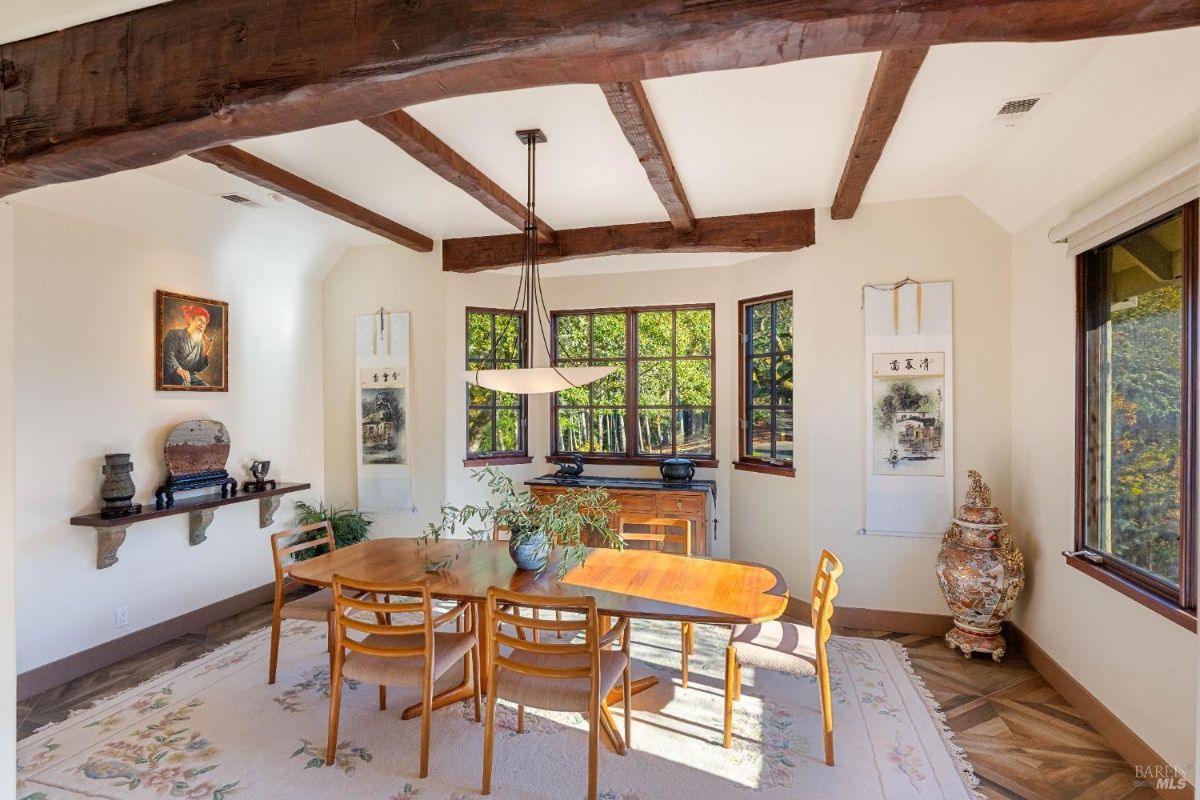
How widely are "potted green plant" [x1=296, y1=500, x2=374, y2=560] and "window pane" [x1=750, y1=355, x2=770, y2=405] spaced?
3257 millimetres

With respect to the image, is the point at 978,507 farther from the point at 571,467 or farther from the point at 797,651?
the point at 571,467

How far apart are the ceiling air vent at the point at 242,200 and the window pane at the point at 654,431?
3171mm

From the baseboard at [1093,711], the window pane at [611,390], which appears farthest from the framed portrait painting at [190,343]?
the baseboard at [1093,711]

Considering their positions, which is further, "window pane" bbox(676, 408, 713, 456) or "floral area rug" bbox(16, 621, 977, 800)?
"window pane" bbox(676, 408, 713, 456)

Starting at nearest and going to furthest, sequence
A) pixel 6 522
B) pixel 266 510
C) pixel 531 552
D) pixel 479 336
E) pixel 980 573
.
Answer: pixel 6 522, pixel 531 552, pixel 980 573, pixel 266 510, pixel 479 336

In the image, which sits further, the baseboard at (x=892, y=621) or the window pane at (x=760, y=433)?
the window pane at (x=760, y=433)

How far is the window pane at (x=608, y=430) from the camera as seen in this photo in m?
5.12

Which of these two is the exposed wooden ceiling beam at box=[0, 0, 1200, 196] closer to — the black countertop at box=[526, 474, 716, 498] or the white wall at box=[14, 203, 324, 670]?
the white wall at box=[14, 203, 324, 670]

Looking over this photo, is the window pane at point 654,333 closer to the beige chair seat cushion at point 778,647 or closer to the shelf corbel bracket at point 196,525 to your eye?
the beige chair seat cushion at point 778,647

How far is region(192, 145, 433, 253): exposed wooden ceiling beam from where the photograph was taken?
2.88m

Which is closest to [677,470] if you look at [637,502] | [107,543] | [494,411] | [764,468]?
[637,502]

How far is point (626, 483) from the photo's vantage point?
468 cm

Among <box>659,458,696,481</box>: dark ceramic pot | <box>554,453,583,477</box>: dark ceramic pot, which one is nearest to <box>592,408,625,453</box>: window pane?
<box>554,453,583,477</box>: dark ceramic pot

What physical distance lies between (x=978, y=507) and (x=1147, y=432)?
1.00 metres
